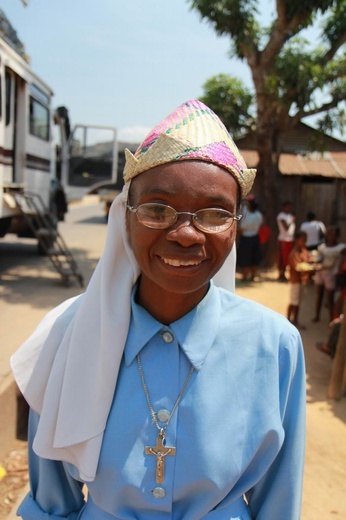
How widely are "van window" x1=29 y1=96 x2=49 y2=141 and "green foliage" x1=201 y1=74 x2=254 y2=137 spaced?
147 inches

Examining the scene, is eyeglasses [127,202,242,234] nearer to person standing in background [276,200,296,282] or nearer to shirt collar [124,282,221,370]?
shirt collar [124,282,221,370]

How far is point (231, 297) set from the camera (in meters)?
1.35

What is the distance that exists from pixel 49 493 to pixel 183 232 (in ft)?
2.77

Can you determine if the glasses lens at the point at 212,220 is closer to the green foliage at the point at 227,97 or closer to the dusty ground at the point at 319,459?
the dusty ground at the point at 319,459

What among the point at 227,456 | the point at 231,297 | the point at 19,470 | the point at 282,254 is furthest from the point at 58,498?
the point at 282,254

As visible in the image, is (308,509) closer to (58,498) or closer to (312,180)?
(58,498)

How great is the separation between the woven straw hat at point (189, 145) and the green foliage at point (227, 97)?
980cm

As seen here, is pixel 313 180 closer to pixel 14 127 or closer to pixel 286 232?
pixel 286 232

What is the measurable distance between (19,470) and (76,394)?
2.18 m

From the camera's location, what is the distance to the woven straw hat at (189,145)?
1130 millimetres

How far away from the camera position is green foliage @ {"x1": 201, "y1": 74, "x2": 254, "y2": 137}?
1064 cm

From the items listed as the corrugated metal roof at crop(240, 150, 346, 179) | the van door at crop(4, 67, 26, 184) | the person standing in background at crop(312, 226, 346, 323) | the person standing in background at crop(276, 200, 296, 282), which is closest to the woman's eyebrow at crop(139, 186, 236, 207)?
the person standing in background at crop(312, 226, 346, 323)

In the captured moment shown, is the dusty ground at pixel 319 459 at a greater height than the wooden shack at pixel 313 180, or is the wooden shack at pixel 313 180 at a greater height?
the wooden shack at pixel 313 180

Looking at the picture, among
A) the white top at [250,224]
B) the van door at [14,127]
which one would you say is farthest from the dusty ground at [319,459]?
the van door at [14,127]
